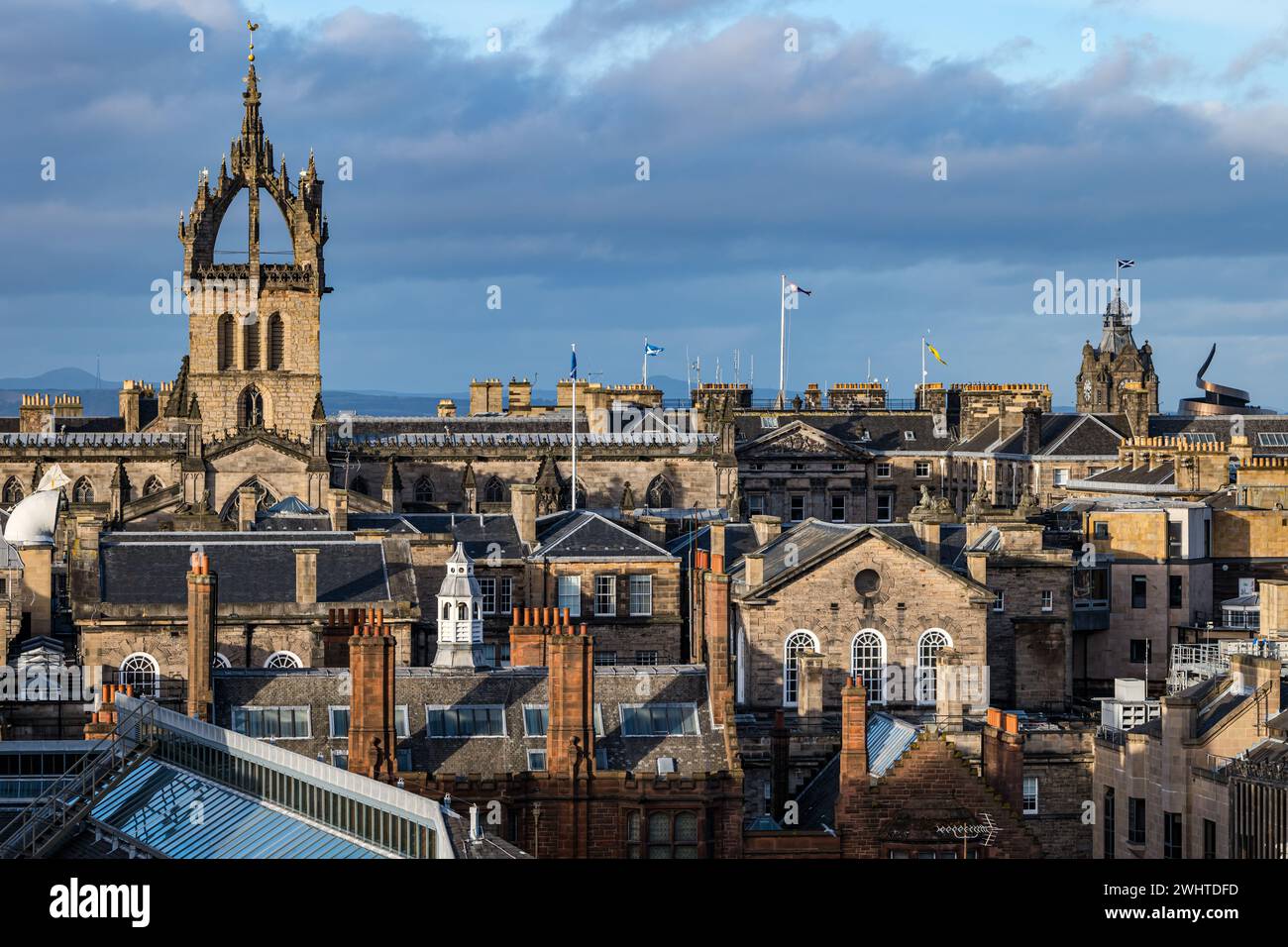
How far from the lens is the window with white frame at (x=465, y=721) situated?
6091 cm


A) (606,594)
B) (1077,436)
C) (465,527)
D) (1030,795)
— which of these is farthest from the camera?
(1077,436)

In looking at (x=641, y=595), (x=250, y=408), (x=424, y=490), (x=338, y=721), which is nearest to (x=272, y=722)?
(x=338, y=721)

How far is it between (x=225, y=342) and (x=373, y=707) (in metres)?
90.6

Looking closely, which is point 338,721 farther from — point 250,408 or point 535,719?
point 250,408

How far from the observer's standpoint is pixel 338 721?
201 ft

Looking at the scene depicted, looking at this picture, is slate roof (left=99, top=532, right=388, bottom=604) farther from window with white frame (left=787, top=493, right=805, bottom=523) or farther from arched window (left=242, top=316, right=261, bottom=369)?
window with white frame (left=787, top=493, right=805, bottom=523)

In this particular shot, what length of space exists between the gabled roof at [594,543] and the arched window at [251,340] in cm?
5676

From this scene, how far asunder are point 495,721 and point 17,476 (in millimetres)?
77747

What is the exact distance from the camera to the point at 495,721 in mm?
61312

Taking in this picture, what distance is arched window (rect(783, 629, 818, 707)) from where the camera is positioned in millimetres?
78250

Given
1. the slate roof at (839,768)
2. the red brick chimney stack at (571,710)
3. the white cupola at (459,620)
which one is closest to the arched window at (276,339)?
the white cupola at (459,620)

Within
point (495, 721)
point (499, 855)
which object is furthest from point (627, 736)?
point (499, 855)

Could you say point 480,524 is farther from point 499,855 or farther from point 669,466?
point 499,855

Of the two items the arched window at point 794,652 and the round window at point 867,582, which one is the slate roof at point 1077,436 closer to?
the round window at point 867,582
